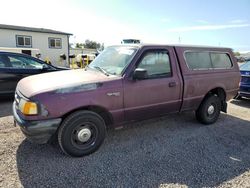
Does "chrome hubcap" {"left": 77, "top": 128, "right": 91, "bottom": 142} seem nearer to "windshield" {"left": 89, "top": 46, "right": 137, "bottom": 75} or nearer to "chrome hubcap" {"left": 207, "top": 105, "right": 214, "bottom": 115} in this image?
"windshield" {"left": 89, "top": 46, "right": 137, "bottom": 75}

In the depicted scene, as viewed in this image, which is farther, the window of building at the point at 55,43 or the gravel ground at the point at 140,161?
the window of building at the point at 55,43

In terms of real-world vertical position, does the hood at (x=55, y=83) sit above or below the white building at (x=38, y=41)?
below

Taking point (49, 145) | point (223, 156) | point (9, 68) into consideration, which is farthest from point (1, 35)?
point (223, 156)

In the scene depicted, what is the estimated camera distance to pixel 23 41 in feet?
65.5

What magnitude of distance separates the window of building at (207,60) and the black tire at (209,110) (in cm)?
75

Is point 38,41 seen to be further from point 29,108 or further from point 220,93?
point 29,108

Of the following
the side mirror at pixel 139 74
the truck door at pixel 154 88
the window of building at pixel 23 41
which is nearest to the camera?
the side mirror at pixel 139 74

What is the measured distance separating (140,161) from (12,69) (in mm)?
5049

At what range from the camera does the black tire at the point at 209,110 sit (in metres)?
4.83

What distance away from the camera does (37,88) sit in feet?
10.2

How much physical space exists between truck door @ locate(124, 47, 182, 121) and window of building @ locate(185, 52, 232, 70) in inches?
19.9

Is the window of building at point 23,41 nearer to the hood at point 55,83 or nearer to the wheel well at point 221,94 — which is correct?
the hood at point 55,83

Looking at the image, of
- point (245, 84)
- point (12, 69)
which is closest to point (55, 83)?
point (12, 69)

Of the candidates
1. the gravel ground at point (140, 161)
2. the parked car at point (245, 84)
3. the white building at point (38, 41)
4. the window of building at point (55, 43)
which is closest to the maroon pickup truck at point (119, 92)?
the gravel ground at point (140, 161)
